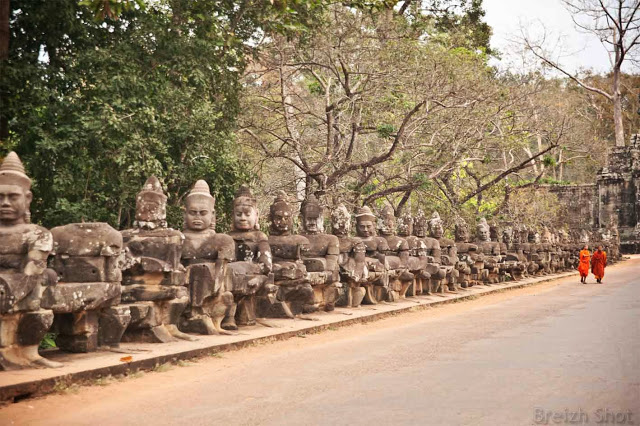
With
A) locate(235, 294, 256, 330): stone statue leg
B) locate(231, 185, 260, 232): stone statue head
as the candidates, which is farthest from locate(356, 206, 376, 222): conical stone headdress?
locate(235, 294, 256, 330): stone statue leg

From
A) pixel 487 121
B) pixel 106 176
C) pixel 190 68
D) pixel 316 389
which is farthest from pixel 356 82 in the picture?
pixel 316 389

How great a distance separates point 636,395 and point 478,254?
58.3 feet

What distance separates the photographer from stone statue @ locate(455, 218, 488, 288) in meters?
22.8

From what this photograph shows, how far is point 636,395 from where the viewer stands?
268 inches

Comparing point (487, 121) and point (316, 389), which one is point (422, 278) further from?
point (316, 389)

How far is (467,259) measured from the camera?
23.2 metres

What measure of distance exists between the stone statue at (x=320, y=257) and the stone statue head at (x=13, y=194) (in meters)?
6.24

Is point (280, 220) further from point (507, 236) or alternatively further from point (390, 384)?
point (507, 236)

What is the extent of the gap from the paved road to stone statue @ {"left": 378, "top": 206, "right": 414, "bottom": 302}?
4909mm

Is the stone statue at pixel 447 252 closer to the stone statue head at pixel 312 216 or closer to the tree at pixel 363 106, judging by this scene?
the tree at pixel 363 106

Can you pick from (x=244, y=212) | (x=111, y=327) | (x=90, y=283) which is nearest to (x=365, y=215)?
(x=244, y=212)

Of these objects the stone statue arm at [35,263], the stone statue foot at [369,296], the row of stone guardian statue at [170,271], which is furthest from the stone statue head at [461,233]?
the stone statue arm at [35,263]

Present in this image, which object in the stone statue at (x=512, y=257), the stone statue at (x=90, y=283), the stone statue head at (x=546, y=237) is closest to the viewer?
the stone statue at (x=90, y=283)

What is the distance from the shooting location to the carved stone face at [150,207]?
1002cm
